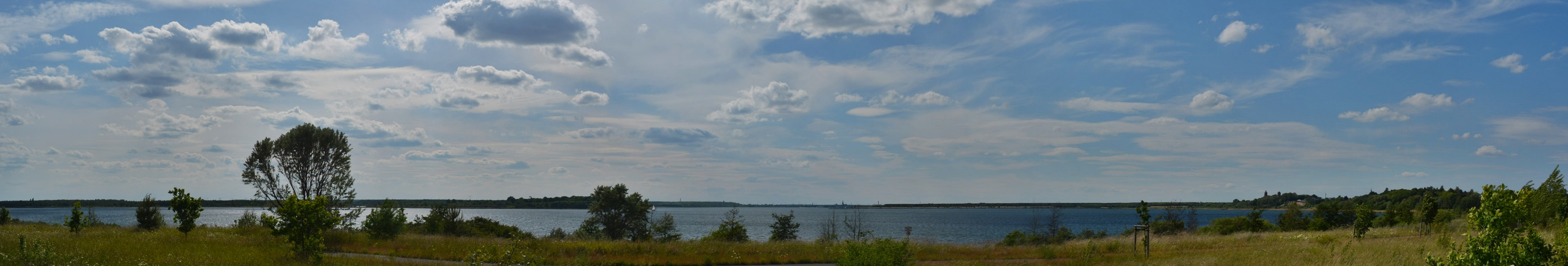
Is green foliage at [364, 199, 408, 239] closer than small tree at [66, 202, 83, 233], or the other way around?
small tree at [66, 202, 83, 233]

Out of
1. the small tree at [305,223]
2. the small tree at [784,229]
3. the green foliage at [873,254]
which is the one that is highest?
the small tree at [305,223]

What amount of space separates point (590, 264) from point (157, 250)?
11.0 metres

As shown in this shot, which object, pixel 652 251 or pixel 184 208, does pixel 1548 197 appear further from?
pixel 184 208

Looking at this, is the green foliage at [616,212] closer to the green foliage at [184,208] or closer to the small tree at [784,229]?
the small tree at [784,229]

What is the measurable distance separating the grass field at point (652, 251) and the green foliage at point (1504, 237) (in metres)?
9.99

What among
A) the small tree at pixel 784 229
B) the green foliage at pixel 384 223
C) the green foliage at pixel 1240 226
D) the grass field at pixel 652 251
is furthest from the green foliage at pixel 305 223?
the green foliage at pixel 1240 226

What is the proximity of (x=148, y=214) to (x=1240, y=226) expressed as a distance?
69479 millimetres

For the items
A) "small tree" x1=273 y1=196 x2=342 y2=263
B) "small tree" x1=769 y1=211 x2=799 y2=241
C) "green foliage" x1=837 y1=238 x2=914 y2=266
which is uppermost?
"small tree" x1=273 y1=196 x2=342 y2=263

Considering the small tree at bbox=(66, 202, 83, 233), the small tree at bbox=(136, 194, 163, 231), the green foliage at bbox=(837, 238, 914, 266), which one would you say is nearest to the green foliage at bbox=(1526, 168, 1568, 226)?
the green foliage at bbox=(837, 238, 914, 266)

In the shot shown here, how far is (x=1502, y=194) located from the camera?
9.02 meters

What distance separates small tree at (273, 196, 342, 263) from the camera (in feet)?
57.2

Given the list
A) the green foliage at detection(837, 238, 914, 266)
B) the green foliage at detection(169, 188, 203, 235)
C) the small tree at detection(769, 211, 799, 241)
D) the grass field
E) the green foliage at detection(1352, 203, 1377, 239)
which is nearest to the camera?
the green foliage at detection(837, 238, 914, 266)

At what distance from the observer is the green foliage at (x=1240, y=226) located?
182ft

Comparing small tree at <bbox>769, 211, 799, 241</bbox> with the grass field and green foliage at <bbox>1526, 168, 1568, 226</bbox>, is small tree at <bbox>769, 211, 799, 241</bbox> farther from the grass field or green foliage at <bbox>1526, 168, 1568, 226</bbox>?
green foliage at <bbox>1526, 168, 1568, 226</bbox>
